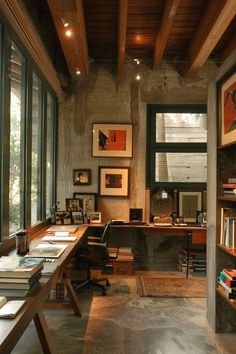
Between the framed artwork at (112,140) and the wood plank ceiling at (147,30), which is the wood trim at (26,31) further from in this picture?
the framed artwork at (112,140)

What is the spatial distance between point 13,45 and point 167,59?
3.12 metres

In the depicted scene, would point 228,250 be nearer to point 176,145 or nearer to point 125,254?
point 125,254

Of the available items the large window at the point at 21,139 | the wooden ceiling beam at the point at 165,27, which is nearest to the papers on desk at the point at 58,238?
the large window at the point at 21,139

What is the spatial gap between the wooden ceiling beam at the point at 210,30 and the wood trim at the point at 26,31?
2.04 meters

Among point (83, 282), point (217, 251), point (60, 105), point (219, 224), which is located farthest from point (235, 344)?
point (60, 105)

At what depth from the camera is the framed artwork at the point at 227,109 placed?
2834 millimetres

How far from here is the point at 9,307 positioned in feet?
5.16

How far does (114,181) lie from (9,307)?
411cm

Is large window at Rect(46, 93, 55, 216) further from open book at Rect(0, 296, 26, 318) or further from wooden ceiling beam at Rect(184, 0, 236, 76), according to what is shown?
open book at Rect(0, 296, 26, 318)

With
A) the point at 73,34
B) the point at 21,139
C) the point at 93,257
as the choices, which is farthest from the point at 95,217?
the point at 73,34

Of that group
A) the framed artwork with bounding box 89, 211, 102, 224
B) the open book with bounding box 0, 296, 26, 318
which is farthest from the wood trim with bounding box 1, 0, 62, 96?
the open book with bounding box 0, 296, 26, 318

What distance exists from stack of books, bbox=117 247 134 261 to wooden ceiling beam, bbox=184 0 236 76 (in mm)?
3094

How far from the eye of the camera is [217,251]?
3152mm

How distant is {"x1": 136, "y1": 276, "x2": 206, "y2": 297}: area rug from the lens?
423 centimetres
